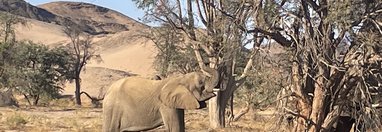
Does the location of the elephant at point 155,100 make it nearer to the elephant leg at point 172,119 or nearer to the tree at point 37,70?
the elephant leg at point 172,119

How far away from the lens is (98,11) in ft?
488

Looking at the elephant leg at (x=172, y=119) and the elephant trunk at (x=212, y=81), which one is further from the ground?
the elephant trunk at (x=212, y=81)

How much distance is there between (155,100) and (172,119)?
554mm

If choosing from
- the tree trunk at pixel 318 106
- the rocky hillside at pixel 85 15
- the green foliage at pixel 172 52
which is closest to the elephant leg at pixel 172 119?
the tree trunk at pixel 318 106

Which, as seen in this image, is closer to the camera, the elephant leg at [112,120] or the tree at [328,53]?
the tree at [328,53]

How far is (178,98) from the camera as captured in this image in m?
10.5

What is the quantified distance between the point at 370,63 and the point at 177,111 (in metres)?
2.98

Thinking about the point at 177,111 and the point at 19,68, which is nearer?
the point at 177,111

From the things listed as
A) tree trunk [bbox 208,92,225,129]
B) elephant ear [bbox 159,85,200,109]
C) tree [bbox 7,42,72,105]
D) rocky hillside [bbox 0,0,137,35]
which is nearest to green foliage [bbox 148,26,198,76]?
tree trunk [bbox 208,92,225,129]

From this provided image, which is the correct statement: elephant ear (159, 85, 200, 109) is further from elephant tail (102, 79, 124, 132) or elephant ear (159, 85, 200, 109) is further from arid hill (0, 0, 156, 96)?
arid hill (0, 0, 156, 96)

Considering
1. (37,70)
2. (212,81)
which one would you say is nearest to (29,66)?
(37,70)

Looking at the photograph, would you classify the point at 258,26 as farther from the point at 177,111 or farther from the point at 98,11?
the point at 98,11

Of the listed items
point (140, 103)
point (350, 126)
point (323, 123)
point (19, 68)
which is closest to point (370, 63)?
point (323, 123)

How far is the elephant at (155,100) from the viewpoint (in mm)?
10352
